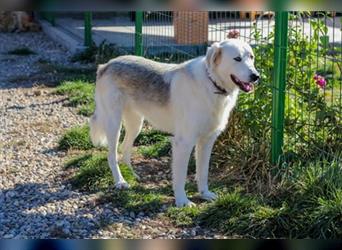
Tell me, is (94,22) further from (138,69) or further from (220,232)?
(220,232)

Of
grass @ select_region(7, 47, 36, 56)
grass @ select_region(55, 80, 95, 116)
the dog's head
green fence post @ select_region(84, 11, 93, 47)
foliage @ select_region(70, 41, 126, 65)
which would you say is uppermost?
the dog's head

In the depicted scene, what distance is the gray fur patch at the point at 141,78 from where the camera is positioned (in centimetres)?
464

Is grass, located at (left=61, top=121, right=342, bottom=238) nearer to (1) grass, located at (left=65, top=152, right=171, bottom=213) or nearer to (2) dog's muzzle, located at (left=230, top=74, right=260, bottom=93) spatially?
(1) grass, located at (left=65, top=152, right=171, bottom=213)

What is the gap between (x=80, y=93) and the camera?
26.3 feet

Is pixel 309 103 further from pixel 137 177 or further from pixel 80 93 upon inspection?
pixel 80 93

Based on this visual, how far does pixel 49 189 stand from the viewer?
4.80 metres

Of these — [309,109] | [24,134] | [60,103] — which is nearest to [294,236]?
[309,109]

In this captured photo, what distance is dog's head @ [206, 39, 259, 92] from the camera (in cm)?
411

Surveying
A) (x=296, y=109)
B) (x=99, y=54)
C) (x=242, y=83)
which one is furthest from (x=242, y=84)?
(x=99, y=54)

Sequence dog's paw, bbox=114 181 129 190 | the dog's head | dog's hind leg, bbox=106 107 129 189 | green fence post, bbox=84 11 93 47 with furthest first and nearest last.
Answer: green fence post, bbox=84 11 93 47
dog's hind leg, bbox=106 107 129 189
dog's paw, bbox=114 181 129 190
the dog's head

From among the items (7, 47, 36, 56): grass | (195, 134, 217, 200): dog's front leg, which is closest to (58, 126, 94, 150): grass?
(195, 134, 217, 200): dog's front leg

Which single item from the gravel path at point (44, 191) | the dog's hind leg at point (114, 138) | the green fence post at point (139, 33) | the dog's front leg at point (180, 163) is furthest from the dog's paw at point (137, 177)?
the green fence post at point (139, 33)

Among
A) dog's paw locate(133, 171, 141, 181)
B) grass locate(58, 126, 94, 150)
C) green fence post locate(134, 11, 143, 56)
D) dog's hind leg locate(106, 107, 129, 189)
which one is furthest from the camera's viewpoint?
green fence post locate(134, 11, 143, 56)

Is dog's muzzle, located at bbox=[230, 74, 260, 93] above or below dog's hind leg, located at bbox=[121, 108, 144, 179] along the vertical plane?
above
